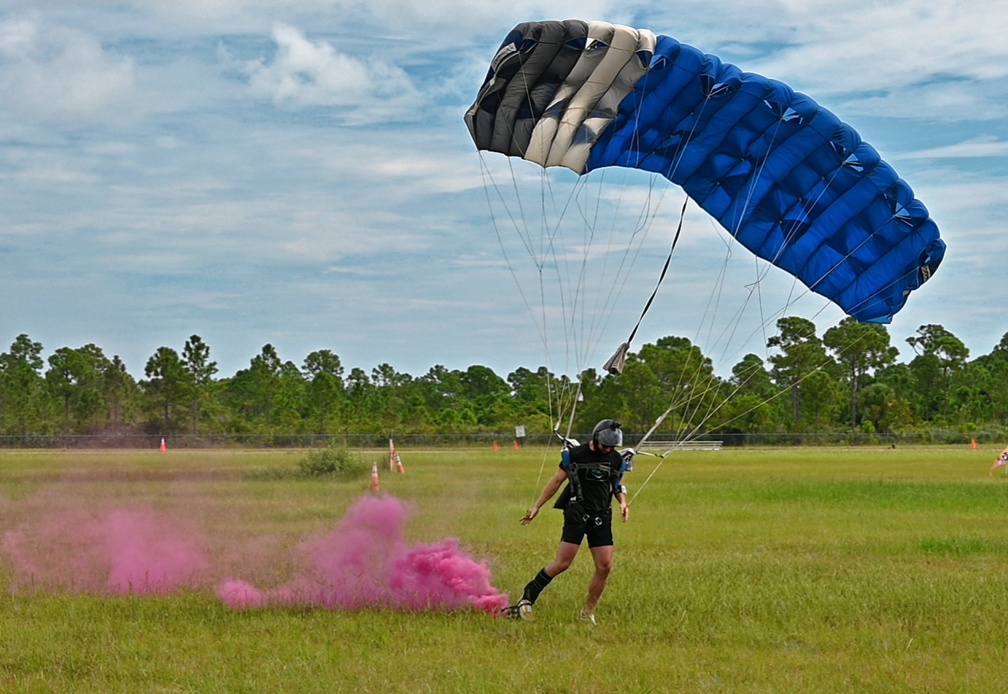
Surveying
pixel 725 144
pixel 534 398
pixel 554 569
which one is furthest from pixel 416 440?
pixel 554 569

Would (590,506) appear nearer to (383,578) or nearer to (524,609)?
(524,609)

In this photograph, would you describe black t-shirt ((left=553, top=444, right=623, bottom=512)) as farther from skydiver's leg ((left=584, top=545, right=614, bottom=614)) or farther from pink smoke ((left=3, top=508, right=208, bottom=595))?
pink smoke ((left=3, top=508, right=208, bottom=595))

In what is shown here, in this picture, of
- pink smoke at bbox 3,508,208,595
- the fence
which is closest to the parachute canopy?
pink smoke at bbox 3,508,208,595

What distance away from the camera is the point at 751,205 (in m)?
14.6

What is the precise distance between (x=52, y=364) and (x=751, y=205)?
281ft

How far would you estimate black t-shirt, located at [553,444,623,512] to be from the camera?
33.8ft

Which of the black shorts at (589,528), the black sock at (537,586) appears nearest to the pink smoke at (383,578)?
the black sock at (537,586)

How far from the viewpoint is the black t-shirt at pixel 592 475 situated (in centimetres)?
1030

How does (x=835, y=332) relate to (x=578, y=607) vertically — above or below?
above

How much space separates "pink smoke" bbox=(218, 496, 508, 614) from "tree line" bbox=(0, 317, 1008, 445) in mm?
51518

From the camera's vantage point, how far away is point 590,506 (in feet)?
33.7

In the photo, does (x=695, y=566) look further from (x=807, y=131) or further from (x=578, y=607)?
(x=807, y=131)

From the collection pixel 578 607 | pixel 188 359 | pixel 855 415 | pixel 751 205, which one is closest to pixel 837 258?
pixel 751 205

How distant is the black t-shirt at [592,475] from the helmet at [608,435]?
0.17 m
